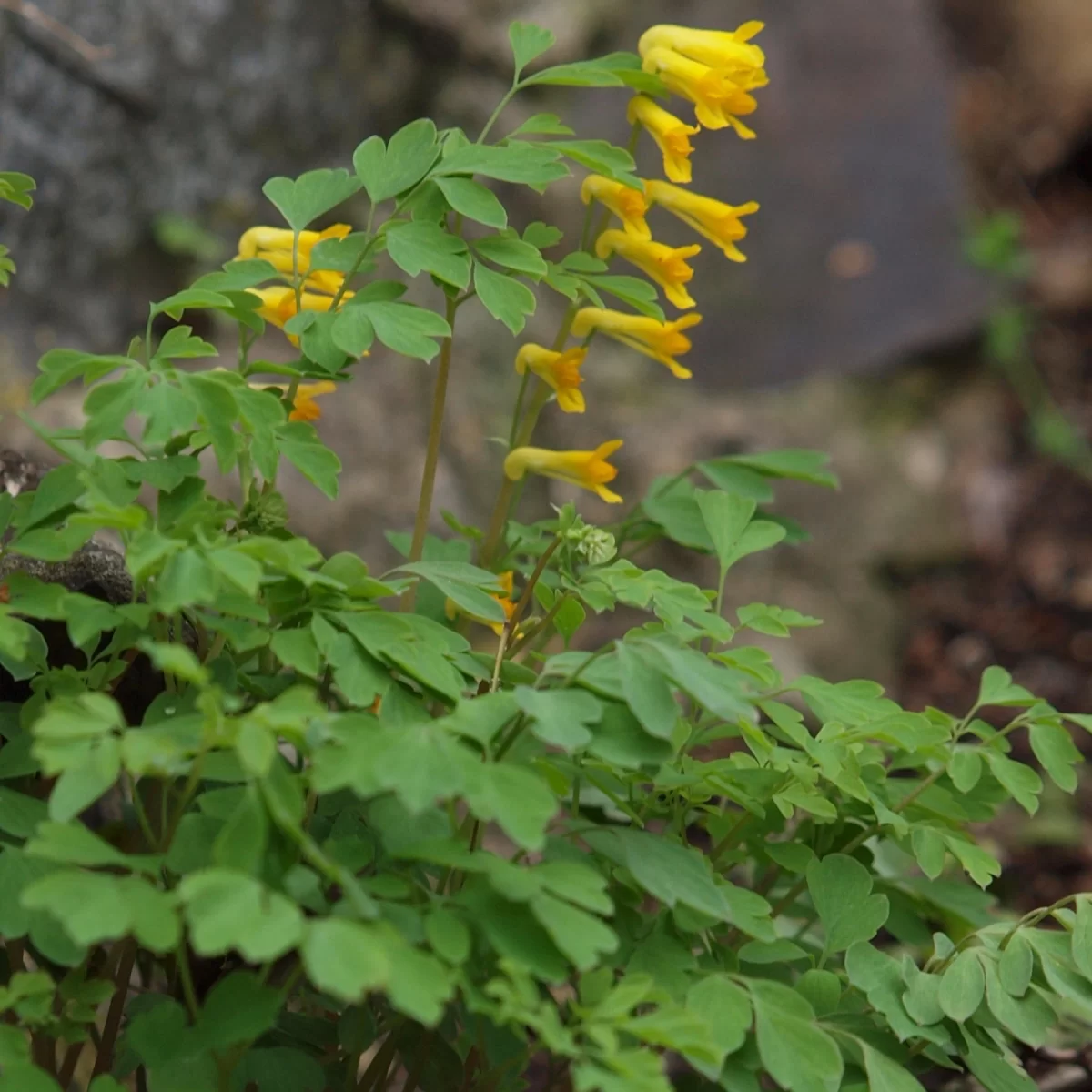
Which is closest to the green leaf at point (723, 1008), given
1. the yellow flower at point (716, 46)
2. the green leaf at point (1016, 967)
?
the green leaf at point (1016, 967)

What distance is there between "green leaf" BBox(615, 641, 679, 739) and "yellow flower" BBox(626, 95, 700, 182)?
0.55 meters

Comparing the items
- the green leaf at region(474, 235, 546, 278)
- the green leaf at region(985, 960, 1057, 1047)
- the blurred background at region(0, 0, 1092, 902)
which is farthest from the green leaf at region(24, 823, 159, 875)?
the blurred background at region(0, 0, 1092, 902)

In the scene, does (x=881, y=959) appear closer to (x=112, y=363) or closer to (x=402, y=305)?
(x=402, y=305)

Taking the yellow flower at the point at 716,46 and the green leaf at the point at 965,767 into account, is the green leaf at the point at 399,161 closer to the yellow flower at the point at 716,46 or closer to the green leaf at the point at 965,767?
the yellow flower at the point at 716,46

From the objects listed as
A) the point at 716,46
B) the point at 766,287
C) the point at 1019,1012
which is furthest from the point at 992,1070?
the point at 766,287

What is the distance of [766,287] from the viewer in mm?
3676

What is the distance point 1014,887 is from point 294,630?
1773mm

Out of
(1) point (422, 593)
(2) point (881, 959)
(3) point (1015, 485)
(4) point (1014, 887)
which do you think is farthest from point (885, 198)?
(2) point (881, 959)

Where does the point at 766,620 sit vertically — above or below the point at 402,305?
below

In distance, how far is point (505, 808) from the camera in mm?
732

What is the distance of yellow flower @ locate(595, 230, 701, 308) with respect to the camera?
3.95 ft

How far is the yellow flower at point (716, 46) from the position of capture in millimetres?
1145

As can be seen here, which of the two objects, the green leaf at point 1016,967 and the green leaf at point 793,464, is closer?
the green leaf at point 1016,967

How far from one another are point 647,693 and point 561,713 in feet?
0.22
